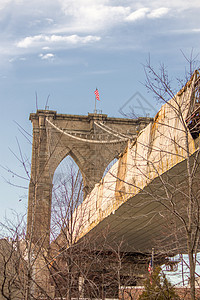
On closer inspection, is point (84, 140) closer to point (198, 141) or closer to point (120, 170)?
point (120, 170)

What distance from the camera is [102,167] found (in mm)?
46969

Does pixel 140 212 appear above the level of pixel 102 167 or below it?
below

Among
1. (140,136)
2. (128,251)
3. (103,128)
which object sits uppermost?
(103,128)

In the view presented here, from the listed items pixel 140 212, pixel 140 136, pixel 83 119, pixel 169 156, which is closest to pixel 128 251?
pixel 140 212

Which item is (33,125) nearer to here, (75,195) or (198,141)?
(75,195)

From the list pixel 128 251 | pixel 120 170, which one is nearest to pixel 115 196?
pixel 120 170

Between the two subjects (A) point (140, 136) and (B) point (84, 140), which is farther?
(B) point (84, 140)

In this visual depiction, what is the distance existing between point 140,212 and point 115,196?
1.05 meters

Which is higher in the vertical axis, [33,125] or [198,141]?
[33,125]

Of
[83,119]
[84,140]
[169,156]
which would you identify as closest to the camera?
[169,156]

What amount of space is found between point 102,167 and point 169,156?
37825mm

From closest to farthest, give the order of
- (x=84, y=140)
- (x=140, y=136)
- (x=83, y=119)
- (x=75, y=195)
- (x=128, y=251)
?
(x=140, y=136) < (x=75, y=195) < (x=128, y=251) < (x=84, y=140) < (x=83, y=119)

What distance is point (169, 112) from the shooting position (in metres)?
9.40

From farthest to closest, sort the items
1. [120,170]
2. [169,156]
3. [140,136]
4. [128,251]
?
1. [128,251]
2. [120,170]
3. [140,136]
4. [169,156]
